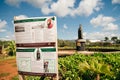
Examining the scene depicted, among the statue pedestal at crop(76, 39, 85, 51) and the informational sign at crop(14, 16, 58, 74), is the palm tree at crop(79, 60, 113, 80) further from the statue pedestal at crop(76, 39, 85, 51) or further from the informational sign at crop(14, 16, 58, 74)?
the statue pedestal at crop(76, 39, 85, 51)

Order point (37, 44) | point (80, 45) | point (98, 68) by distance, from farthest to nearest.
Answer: point (80, 45)
point (37, 44)
point (98, 68)

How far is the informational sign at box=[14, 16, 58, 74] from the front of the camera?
452 cm

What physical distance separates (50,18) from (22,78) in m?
1.73

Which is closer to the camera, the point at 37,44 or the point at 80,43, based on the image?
the point at 37,44

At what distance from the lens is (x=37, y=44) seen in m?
4.66

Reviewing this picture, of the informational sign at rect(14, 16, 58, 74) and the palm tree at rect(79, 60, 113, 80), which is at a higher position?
the informational sign at rect(14, 16, 58, 74)

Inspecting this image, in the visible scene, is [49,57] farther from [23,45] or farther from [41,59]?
[23,45]

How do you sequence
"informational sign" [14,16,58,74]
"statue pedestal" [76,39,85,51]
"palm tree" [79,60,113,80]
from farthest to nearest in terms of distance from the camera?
1. "statue pedestal" [76,39,85,51]
2. "informational sign" [14,16,58,74]
3. "palm tree" [79,60,113,80]

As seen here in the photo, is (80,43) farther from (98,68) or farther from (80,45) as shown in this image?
(98,68)

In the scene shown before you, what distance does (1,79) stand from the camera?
913cm

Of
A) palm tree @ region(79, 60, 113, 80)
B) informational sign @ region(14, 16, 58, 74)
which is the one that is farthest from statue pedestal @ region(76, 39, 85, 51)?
palm tree @ region(79, 60, 113, 80)

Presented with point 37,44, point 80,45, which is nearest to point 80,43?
point 80,45

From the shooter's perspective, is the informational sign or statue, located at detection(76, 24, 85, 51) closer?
the informational sign

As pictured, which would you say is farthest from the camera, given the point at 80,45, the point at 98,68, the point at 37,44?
the point at 80,45
